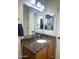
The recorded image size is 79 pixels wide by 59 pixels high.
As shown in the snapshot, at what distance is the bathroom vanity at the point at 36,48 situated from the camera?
2615mm

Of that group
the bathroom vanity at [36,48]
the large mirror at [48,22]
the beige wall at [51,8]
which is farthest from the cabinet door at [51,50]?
the large mirror at [48,22]

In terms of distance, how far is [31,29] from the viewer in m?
3.65

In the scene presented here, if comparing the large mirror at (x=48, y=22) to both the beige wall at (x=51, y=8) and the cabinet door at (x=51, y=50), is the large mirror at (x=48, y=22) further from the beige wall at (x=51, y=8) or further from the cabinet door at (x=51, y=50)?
the cabinet door at (x=51, y=50)

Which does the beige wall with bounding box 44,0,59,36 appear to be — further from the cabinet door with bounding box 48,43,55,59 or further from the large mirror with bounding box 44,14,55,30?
the cabinet door with bounding box 48,43,55,59

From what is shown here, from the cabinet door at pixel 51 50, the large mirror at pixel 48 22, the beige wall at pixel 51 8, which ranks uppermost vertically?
the beige wall at pixel 51 8

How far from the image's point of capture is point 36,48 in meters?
2.70

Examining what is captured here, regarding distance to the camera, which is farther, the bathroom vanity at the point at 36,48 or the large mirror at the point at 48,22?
the large mirror at the point at 48,22

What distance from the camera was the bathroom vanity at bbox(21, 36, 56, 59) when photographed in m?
2.62

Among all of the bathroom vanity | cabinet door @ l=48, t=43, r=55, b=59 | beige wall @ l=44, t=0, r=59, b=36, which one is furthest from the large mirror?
cabinet door @ l=48, t=43, r=55, b=59

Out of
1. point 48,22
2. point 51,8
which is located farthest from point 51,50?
point 51,8

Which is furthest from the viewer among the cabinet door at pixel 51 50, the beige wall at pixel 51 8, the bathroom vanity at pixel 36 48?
the beige wall at pixel 51 8
